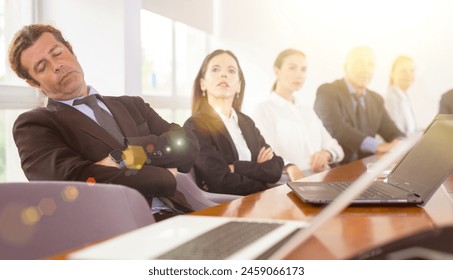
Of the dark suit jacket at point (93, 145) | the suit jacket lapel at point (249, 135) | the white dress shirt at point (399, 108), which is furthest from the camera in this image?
the white dress shirt at point (399, 108)

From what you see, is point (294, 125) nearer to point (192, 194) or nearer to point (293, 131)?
point (293, 131)

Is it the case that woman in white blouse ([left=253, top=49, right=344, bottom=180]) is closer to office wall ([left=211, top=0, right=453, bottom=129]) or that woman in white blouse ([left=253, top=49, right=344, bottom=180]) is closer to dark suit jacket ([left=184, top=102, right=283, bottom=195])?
office wall ([left=211, top=0, right=453, bottom=129])

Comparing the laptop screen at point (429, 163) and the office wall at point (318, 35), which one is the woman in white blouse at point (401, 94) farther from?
the laptop screen at point (429, 163)

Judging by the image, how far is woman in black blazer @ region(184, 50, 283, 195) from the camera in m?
2.25

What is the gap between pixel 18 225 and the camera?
1.15 m

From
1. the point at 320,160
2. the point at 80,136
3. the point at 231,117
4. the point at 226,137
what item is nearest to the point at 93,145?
the point at 80,136

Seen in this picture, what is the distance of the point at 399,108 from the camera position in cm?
363

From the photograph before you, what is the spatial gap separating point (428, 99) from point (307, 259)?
2749 mm

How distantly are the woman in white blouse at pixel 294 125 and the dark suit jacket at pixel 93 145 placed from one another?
1.01 metres

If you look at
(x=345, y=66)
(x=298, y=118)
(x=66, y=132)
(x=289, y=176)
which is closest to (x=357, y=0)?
(x=345, y=66)

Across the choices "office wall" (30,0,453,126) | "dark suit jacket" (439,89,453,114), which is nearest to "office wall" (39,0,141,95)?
"office wall" (30,0,453,126)

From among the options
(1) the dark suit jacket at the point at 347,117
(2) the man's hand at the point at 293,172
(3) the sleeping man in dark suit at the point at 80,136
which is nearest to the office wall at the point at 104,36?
(3) the sleeping man in dark suit at the point at 80,136

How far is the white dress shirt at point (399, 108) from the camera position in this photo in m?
3.54
